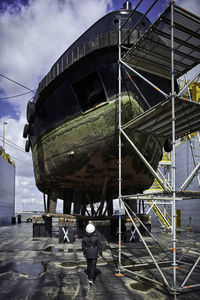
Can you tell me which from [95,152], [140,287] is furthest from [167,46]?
[140,287]

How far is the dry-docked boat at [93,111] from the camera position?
921 cm

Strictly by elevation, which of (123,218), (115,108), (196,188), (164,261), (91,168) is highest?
(115,108)

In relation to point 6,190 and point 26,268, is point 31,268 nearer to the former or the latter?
point 26,268

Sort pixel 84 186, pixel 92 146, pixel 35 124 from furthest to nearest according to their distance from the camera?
pixel 35 124
pixel 84 186
pixel 92 146

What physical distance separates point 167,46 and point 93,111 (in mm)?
3794

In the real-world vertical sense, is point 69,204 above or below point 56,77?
below

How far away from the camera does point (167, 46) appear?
7234 millimetres

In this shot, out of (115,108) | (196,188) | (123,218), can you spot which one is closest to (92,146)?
(115,108)

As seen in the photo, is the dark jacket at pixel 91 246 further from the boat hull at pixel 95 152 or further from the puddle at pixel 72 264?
the boat hull at pixel 95 152

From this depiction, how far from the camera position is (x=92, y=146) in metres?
9.84

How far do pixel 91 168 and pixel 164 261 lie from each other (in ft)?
15.7

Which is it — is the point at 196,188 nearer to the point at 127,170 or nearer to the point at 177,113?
the point at 127,170

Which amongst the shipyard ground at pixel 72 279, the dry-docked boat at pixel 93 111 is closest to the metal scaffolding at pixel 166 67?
the shipyard ground at pixel 72 279

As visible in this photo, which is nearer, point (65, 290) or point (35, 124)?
point (65, 290)
